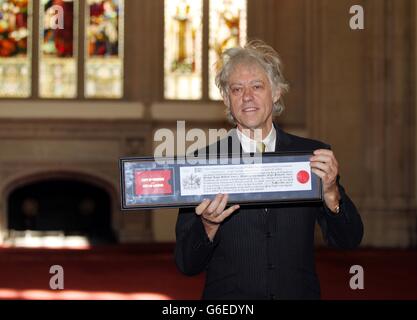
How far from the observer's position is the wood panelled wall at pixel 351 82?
11.1 meters

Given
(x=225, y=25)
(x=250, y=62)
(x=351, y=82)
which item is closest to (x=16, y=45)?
(x=225, y=25)

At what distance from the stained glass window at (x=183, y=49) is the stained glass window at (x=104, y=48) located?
76cm

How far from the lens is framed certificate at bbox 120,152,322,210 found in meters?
1.96

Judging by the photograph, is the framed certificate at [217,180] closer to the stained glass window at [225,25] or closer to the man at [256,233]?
the man at [256,233]

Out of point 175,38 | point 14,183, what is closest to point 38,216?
point 14,183

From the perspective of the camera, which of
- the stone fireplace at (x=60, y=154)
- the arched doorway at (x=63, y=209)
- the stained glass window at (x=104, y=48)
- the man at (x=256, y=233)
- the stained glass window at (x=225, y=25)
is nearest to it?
the man at (x=256, y=233)

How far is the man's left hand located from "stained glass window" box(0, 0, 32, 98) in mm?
10195

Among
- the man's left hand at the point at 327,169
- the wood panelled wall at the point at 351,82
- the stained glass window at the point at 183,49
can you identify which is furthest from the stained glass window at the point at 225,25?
the man's left hand at the point at 327,169

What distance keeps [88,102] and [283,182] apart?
9.89 m

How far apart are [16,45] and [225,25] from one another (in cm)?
338

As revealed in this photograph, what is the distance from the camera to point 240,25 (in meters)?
12.1

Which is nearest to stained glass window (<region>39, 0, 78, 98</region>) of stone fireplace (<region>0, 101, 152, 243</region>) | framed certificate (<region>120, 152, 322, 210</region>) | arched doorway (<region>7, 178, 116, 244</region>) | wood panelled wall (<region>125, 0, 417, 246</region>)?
stone fireplace (<region>0, 101, 152, 243</region>)

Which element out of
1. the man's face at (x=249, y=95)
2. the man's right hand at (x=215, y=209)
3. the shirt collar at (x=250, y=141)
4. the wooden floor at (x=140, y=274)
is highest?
the man's face at (x=249, y=95)

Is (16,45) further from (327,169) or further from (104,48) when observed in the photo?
(327,169)
